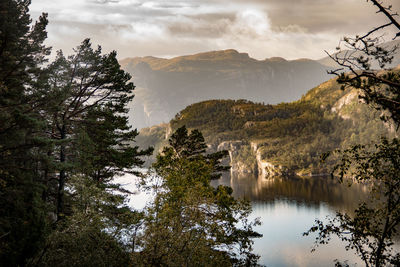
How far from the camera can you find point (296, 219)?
82750mm

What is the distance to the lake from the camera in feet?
178

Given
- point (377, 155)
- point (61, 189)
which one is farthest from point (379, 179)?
point (61, 189)

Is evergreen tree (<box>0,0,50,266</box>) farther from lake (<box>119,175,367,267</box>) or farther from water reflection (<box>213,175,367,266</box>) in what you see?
water reflection (<box>213,175,367,266</box>)

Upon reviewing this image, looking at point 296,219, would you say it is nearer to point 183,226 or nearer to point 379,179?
point 183,226

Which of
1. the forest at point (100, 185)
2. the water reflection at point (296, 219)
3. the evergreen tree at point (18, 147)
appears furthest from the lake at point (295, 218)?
the evergreen tree at point (18, 147)

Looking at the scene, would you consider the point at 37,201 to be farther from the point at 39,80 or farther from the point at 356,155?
the point at 356,155

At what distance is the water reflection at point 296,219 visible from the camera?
178 ft

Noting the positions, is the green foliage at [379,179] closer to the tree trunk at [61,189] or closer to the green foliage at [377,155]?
the green foliage at [377,155]

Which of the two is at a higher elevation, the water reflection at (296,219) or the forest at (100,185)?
the forest at (100,185)

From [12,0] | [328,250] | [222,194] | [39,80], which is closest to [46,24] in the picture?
[12,0]

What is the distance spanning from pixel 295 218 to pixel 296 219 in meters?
1.06

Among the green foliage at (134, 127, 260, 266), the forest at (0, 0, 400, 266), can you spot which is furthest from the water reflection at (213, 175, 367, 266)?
the forest at (0, 0, 400, 266)

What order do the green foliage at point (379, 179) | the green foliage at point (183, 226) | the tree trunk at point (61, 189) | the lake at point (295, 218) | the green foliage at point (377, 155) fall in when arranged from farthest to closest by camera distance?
the lake at point (295, 218), the tree trunk at point (61, 189), the green foliage at point (183, 226), the green foliage at point (379, 179), the green foliage at point (377, 155)

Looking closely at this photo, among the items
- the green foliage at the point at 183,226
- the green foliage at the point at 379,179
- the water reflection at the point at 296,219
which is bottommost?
the water reflection at the point at 296,219
